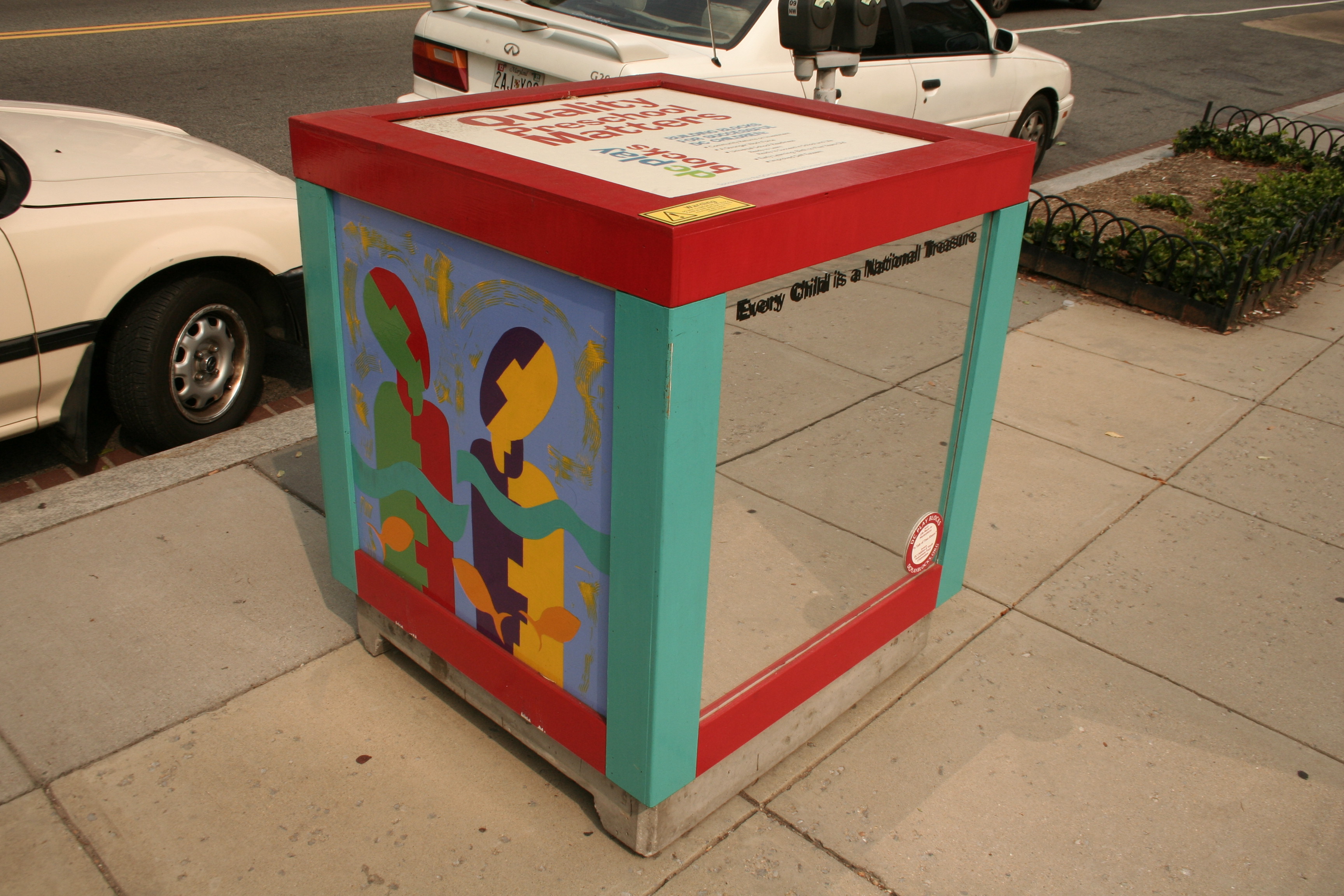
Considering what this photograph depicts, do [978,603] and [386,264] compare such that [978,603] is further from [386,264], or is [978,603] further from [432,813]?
[386,264]

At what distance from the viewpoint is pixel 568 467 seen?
2.30 meters

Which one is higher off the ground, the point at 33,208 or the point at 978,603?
the point at 33,208

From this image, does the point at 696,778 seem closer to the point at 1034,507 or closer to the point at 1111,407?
the point at 1034,507

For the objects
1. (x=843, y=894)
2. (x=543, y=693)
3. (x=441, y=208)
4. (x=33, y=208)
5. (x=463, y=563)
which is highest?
(x=441, y=208)

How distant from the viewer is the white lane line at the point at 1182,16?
18.7 m

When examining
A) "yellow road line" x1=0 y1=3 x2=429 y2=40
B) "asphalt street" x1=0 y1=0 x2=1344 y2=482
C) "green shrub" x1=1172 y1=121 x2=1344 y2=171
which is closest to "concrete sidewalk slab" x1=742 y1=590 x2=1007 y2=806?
"asphalt street" x1=0 y1=0 x2=1344 y2=482

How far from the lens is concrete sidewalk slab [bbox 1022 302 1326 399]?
18.6ft

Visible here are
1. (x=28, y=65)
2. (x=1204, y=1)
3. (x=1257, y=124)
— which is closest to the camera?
(x=28, y=65)

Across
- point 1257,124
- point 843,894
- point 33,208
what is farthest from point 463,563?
point 1257,124

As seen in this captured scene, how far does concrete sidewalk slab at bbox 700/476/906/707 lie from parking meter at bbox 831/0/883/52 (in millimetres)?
2216

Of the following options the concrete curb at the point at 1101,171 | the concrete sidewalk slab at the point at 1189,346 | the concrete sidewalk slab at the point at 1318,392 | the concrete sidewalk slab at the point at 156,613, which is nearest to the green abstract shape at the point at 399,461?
the concrete sidewalk slab at the point at 156,613

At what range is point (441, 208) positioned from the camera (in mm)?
2309

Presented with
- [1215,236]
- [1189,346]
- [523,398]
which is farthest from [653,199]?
[1215,236]

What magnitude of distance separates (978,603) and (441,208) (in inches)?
93.4
